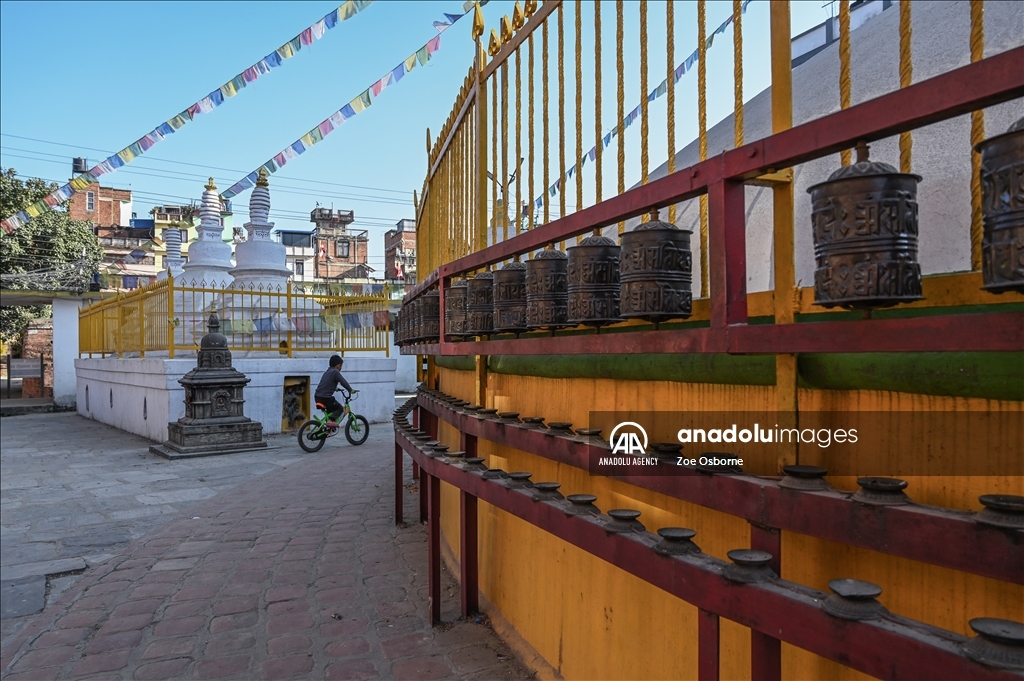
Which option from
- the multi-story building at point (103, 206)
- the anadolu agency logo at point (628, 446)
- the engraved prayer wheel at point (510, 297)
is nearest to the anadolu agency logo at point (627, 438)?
the anadolu agency logo at point (628, 446)

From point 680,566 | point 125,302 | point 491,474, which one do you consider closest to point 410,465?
point 491,474

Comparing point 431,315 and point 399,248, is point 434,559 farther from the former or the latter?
point 399,248

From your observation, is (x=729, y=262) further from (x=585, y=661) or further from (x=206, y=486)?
(x=206, y=486)

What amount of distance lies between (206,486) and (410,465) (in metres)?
2.23

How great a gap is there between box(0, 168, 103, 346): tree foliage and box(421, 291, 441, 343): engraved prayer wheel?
20038 millimetres

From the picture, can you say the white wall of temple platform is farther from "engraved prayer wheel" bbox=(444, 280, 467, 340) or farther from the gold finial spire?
the gold finial spire

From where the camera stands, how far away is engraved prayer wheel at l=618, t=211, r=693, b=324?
1.77 metres

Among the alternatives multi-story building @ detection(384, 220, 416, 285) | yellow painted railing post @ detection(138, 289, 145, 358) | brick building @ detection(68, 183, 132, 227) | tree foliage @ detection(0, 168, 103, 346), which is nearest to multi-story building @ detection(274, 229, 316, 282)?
multi-story building @ detection(384, 220, 416, 285)

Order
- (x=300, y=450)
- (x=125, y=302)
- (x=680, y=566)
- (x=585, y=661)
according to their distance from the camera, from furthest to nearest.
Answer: (x=125, y=302)
(x=300, y=450)
(x=585, y=661)
(x=680, y=566)

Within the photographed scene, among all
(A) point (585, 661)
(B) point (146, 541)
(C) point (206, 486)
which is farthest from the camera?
(C) point (206, 486)

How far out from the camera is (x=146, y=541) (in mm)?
4957

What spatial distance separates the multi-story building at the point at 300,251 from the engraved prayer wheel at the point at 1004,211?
51323mm

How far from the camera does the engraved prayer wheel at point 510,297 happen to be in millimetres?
2594

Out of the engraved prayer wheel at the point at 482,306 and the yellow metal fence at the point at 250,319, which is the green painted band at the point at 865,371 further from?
the yellow metal fence at the point at 250,319
